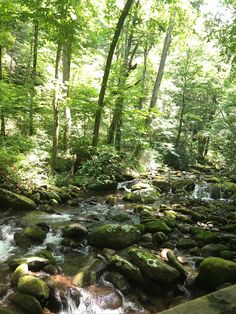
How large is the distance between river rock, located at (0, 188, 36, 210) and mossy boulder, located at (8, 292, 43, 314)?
4.26 meters

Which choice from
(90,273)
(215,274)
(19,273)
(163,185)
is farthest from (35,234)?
(163,185)

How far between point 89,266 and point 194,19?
1360cm

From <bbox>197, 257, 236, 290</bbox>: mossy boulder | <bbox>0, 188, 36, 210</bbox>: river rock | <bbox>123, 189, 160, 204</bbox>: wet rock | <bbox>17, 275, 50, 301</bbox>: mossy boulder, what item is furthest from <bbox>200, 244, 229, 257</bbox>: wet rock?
<bbox>0, 188, 36, 210</bbox>: river rock

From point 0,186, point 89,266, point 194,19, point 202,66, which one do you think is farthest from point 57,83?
point 202,66

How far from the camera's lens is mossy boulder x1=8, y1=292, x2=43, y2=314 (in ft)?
13.3

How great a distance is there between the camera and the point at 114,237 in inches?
246

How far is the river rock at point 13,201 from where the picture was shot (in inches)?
324

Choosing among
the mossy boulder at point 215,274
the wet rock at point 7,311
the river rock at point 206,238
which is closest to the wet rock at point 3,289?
the wet rock at point 7,311

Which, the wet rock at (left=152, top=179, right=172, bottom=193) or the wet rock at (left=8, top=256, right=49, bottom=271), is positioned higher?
the wet rock at (left=152, top=179, right=172, bottom=193)

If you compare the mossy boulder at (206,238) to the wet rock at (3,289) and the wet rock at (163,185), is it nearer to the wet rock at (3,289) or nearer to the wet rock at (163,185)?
the wet rock at (3,289)

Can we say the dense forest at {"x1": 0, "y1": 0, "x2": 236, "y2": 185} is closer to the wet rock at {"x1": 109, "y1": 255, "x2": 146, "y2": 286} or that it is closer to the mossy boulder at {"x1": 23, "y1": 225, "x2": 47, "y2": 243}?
the mossy boulder at {"x1": 23, "y1": 225, "x2": 47, "y2": 243}

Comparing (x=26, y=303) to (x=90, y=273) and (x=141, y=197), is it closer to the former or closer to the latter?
(x=90, y=273)

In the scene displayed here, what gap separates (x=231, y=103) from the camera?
64.4ft

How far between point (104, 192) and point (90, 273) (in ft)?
21.9
